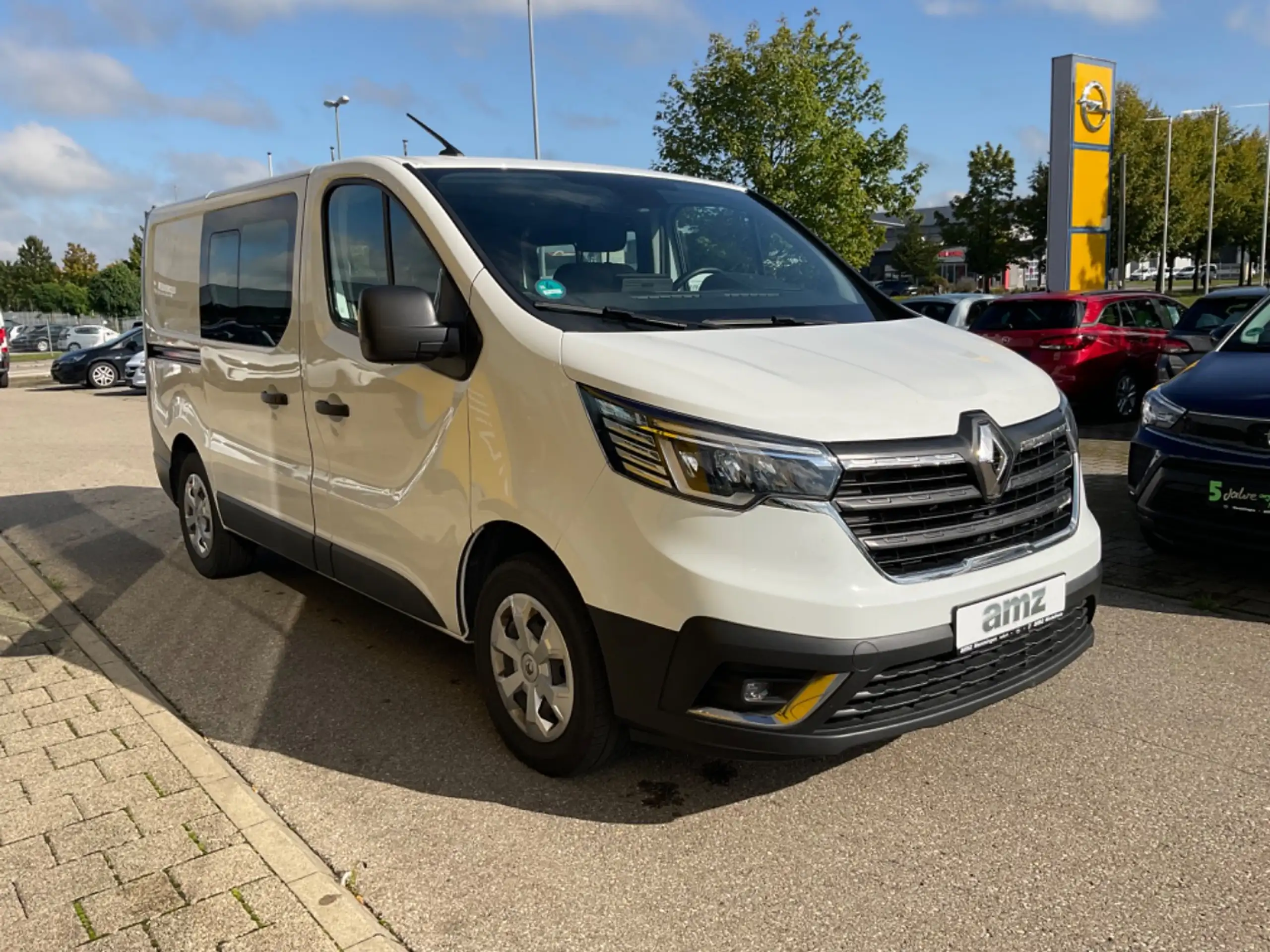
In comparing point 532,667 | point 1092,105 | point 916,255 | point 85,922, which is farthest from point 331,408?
point 916,255

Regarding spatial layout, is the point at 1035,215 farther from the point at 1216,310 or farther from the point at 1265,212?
the point at 1216,310

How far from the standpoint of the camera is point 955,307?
14.6m

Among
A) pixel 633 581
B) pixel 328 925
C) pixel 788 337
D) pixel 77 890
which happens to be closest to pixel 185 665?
pixel 77 890

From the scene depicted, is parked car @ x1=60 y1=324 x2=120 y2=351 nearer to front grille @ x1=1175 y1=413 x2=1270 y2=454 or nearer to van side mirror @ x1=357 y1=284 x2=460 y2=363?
van side mirror @ x1=357 y1=284 x2=460 y2=363

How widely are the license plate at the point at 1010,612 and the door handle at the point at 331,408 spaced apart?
8.00 feet

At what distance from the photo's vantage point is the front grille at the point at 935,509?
282 cm

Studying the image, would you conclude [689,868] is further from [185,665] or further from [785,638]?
[185,665]

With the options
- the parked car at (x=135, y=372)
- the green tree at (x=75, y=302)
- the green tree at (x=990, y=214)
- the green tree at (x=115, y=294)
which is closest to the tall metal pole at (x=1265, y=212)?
the green tree at (x=990, y=214)

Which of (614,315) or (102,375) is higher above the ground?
(614,315)

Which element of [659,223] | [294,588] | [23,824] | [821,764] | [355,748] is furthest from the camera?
[294,588]

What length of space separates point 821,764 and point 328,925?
166 centimetres

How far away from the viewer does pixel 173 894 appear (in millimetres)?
2846

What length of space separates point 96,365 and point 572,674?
23.9 meters

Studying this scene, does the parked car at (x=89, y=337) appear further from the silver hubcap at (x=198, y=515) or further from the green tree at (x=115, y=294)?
the green tree at (x=115, y=294)
